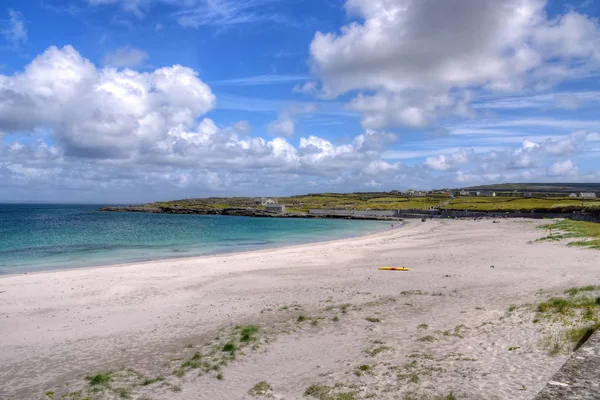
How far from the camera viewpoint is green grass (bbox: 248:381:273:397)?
8.70 metres

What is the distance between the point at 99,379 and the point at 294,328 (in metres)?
5.81

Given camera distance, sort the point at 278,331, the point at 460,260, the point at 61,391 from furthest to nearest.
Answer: the point at 460,260, the point at 278,331, the point at 61,391

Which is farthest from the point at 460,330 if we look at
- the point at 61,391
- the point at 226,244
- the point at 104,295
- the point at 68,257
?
the point at 226,244

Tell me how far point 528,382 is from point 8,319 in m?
17.2

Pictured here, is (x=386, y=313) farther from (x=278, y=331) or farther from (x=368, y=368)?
(x=368, y=368)

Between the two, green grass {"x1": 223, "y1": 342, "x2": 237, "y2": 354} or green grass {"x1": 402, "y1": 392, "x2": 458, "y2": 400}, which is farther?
green grass {"x1": 223, "y1": 342, "x2": 237, "y2": 354}

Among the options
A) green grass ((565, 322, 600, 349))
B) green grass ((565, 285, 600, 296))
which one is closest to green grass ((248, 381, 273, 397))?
green grass ((565, 322, 600, 349))

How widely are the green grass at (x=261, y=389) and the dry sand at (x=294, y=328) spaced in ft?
0.45

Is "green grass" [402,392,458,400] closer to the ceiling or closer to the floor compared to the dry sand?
closer to the ceiling

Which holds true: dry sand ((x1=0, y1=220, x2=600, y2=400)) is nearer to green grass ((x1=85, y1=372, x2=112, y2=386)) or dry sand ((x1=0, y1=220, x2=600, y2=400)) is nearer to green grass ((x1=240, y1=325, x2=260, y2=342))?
green grass ((x1=85, y1=372, x2=112, y2=386))

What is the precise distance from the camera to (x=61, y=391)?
365 inches

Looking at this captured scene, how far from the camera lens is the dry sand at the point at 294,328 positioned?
9.02 meters

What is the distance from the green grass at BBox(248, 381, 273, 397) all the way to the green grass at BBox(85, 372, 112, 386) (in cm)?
359

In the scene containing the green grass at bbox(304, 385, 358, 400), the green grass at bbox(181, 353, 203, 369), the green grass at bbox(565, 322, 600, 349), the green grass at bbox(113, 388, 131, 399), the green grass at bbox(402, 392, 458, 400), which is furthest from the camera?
the green grass at bbox(181, 353, 203, 369)
